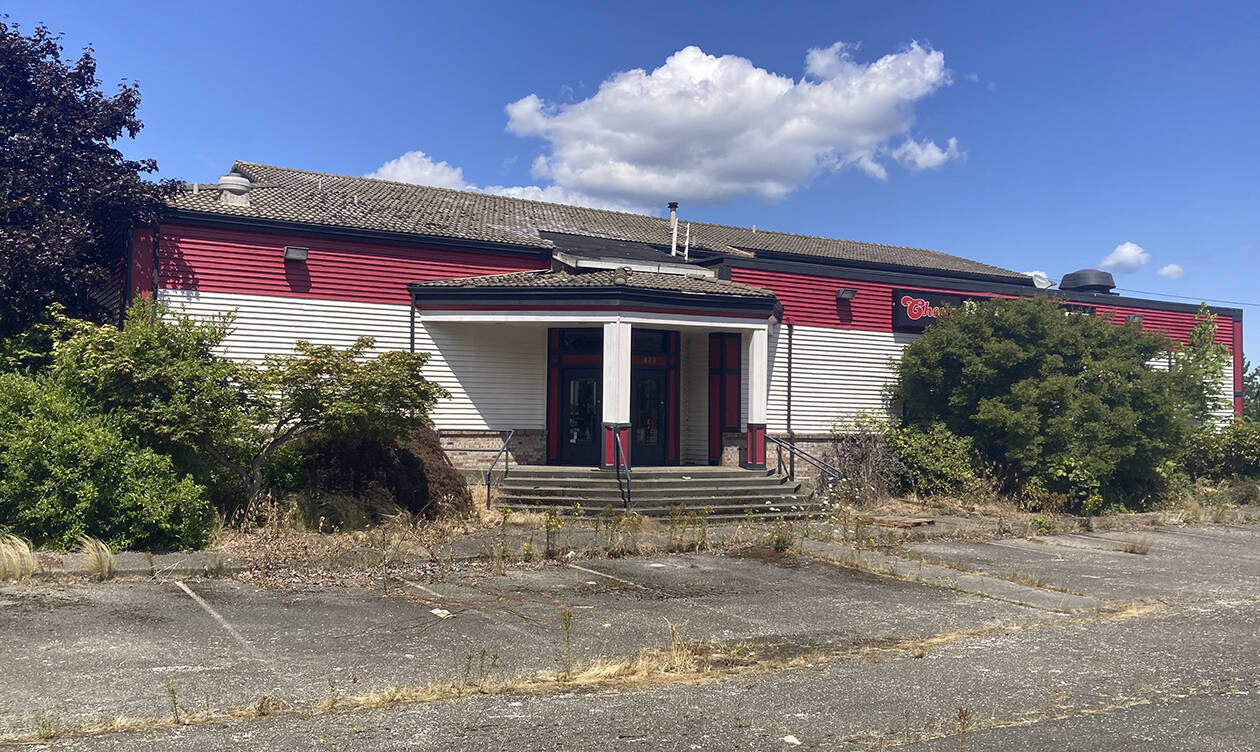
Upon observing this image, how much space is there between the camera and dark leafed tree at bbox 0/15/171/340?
14.5 m

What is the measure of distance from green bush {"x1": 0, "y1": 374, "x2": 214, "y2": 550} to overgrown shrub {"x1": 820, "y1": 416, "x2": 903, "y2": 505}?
11228mm

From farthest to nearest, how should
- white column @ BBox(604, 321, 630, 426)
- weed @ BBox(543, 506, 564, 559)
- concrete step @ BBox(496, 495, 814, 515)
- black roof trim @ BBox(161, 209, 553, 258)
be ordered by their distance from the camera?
white column @ BBox(604, 321, 630, 426) → black roof trim @ BBox(161, 209, 553, 258) → concrete step @ BBox(496, 495, 814, 515) → weed @ BBox(543, 506, 564, 559)

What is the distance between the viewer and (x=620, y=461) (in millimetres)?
16203

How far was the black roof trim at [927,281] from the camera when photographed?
1920 cm

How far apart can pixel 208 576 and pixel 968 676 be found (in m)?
7.50

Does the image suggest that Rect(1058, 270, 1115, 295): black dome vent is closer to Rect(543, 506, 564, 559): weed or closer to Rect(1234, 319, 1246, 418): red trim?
Rect(1234, 319, 1246, 418): red trim

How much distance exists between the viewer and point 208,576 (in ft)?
31.7

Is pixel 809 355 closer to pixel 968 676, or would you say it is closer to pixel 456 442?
pixel 456 442

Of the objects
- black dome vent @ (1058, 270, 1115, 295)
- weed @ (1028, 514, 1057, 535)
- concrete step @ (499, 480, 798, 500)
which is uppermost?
black dome vent @ (1058, 270, 1115, 295)

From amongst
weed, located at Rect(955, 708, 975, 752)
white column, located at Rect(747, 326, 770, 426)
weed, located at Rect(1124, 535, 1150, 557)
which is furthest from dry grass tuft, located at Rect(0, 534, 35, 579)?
weed, located at Rect(1124, 535, 1150, 557)

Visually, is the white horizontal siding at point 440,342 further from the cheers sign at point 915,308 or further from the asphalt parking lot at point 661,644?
the cheers sign at point 915,308

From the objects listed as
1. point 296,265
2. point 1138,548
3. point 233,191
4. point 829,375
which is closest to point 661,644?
point 1138,548

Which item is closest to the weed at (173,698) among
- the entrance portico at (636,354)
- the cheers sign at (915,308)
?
the entrance portico at (636,354)

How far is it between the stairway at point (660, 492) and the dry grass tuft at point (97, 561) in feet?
21.2
